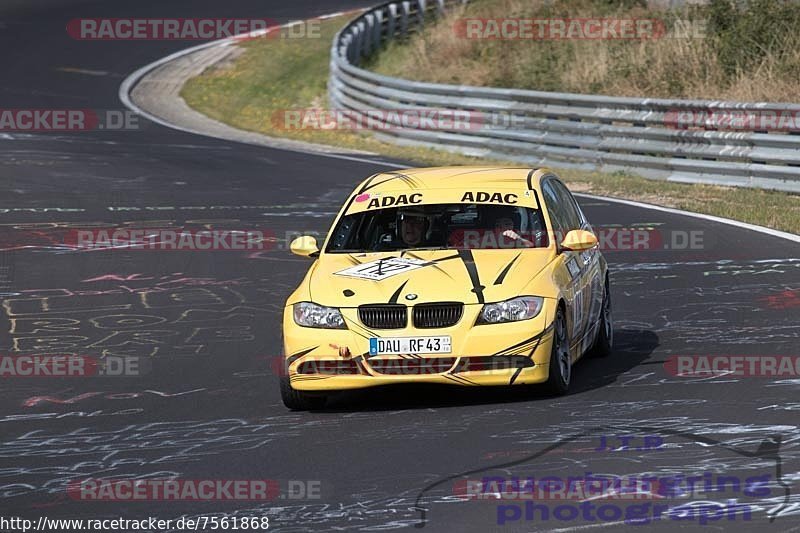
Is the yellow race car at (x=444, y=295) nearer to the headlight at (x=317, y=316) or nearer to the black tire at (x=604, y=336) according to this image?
the headlight at (x=317, y=316)

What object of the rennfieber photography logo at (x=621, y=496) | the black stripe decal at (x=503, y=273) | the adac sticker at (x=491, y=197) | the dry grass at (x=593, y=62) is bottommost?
the rennfieber photography logo at (x=621, y=496)

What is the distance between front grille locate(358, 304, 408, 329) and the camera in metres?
9.45

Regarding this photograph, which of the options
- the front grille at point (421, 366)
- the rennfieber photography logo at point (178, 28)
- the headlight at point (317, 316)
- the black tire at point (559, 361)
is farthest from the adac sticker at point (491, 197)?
the rennfieber photography logo at point (178, 28)

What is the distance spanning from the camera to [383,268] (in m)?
10.0

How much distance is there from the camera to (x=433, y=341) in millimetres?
9344

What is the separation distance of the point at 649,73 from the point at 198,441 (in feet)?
69.9

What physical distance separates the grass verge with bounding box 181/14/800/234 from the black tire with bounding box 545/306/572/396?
8136mm

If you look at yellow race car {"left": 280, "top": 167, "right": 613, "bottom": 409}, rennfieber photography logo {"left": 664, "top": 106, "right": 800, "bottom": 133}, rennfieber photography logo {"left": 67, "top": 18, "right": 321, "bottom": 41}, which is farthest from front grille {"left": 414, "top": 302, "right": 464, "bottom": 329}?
rennfieber photography logo {"left": 67, "top": 18, "right": 321, "bottom": 41}

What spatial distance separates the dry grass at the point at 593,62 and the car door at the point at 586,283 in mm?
13977

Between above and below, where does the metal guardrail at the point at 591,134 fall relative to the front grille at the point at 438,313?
above

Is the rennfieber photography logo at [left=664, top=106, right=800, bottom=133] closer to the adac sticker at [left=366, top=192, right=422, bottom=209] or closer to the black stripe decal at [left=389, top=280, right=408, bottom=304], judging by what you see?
the adac sticker at [left=366, top=192, right=422, bottom=209]

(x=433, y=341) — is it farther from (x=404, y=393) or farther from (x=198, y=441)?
(x=198, y=441)

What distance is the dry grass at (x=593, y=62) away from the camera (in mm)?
26875

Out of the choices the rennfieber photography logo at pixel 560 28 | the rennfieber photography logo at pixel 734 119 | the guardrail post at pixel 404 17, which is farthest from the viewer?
the guardrail post at pixel 404 17
